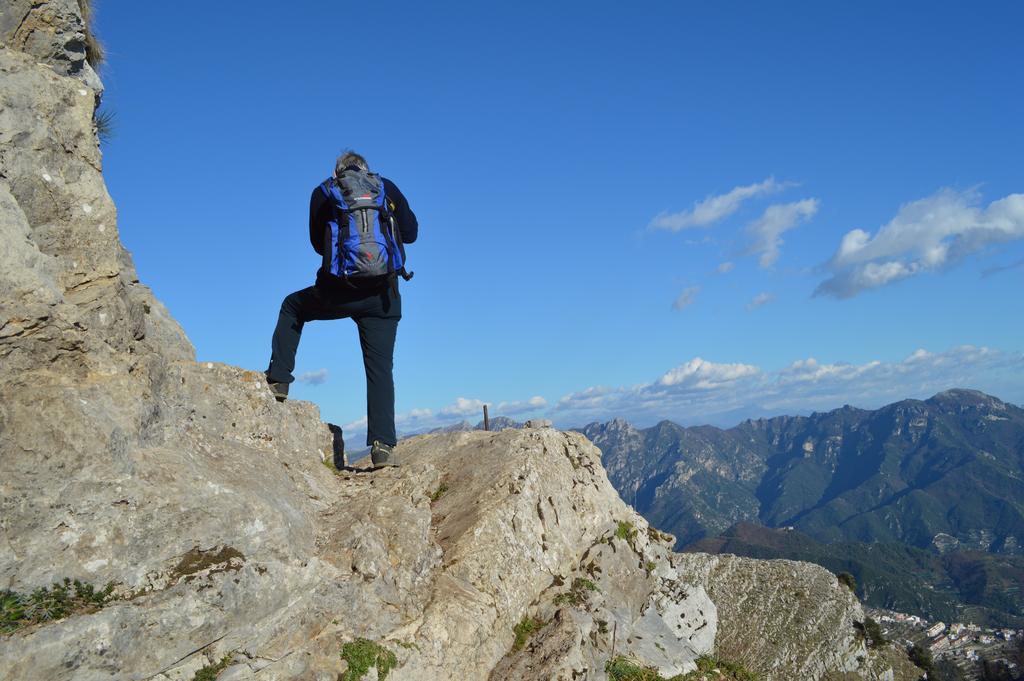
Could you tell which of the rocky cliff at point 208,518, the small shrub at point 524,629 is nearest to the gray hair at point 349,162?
the rocky cliff at point 208,518

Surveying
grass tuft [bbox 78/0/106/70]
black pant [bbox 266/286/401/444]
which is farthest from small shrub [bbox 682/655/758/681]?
grass tuft [bbox 78/0/106/70]

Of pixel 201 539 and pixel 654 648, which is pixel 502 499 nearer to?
pixel 654 648

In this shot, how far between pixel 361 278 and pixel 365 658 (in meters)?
6.30

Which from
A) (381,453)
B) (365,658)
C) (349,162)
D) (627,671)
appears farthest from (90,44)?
(627,671)

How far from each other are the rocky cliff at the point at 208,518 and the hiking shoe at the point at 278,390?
0.26 m

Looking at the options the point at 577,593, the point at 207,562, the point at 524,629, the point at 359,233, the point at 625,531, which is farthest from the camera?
the point at 625,531

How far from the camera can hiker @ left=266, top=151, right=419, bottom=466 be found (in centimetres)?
1245

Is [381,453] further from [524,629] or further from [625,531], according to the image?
[625,531]

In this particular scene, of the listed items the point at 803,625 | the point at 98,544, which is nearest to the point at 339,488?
the point at 98,544

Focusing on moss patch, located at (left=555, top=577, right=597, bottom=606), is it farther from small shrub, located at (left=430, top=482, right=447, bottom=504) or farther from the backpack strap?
the backpack strap

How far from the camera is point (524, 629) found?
11.8m

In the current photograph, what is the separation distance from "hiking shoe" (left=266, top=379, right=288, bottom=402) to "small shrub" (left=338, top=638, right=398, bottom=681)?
Answer: 610 centimetres

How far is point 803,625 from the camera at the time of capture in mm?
36625

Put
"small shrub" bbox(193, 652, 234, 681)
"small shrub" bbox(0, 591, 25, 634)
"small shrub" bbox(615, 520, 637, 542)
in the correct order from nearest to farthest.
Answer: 1. "small shrub" bbox(0, 591, 25, 634)
2. "small shrub" bbox(193, 652, 234, 681)
3. "small shrub" bbox(615, 520, 637, 542)
